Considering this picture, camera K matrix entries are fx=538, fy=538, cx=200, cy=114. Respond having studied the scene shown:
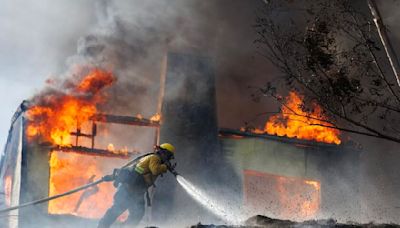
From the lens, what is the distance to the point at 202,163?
59.9 feet

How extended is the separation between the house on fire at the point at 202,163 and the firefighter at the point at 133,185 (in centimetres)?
615

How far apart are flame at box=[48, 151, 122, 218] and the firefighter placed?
18.3 feet

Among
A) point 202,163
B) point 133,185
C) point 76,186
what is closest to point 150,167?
point 133,185

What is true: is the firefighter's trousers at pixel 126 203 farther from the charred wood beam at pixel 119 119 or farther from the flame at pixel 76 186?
the charred wood beam at pixel 119 119

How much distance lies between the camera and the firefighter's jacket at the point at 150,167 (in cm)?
1075

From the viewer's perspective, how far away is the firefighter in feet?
35.1

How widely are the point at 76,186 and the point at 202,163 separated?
13.8 feet

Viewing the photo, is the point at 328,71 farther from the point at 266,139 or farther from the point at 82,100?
the point at 82,100

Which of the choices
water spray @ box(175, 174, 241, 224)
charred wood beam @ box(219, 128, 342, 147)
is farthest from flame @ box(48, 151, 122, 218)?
charred wood beam @ box(219, 128, 342, 147)

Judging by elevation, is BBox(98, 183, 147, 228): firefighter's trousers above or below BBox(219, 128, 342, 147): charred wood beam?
below

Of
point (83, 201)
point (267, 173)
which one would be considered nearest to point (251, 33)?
point (267, 173)

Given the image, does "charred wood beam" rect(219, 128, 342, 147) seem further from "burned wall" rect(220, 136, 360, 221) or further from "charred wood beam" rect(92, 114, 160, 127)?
"charred wood beam" rect(92, 114, 160, 127)

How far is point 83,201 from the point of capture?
57.7ft

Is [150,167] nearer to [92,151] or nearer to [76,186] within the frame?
[92,151]
